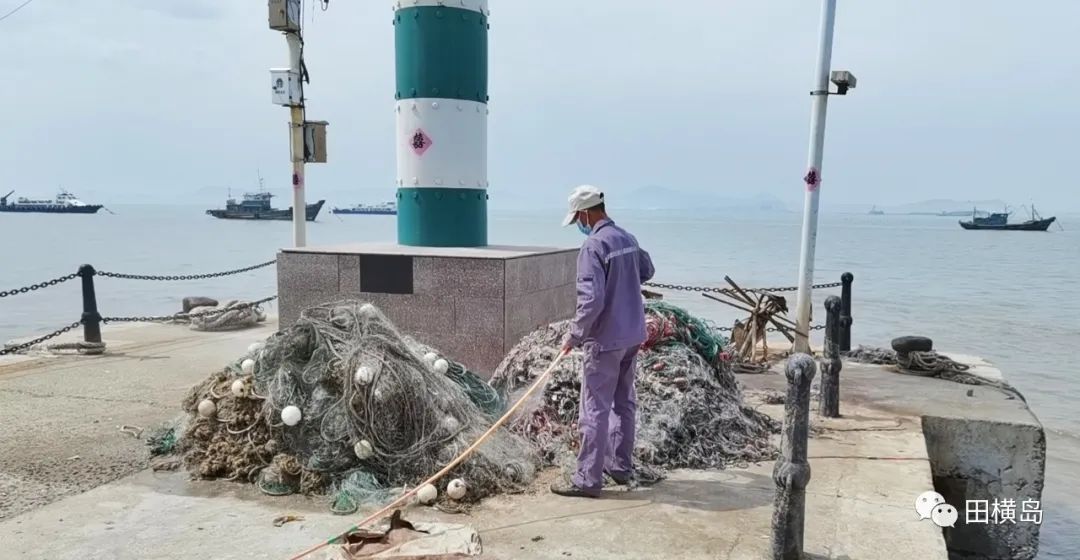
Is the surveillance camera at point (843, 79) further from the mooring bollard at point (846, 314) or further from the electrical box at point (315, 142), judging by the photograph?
the electrical box at point (315, 142)

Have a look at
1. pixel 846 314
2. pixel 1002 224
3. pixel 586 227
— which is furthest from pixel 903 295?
pixel 1002 224

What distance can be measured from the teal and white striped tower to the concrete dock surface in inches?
117

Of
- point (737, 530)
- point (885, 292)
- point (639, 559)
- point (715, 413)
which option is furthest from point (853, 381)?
point (885, 292)

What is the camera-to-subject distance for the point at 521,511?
4.48m

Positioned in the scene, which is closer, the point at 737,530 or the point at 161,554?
the point at 161,554

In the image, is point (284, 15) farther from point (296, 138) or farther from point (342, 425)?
point (342, 425)

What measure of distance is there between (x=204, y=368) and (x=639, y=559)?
21.2 feet

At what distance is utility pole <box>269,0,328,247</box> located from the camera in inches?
370

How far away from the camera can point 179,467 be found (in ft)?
17.2

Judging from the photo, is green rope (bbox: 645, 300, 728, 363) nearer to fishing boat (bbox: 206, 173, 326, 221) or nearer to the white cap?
the white cap

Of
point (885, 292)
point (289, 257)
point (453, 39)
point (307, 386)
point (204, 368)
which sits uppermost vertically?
point (453, 39)

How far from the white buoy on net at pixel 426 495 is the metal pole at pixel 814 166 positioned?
3.59 metres

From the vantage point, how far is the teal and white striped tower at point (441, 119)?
756 centimetres

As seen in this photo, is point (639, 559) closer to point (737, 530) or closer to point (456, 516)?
point (737, 530)
